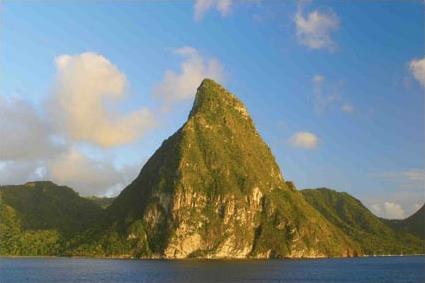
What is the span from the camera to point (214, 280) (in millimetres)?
142250

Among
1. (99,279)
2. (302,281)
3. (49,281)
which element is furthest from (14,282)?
(302,281)

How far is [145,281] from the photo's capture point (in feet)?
461

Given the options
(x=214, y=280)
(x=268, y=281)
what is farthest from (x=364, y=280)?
(x=214, y=280)

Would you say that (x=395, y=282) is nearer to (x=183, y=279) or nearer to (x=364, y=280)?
(x=364, y=280)

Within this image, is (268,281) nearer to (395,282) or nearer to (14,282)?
(395,282)

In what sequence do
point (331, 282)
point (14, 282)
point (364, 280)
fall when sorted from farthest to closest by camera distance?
point (364, 280) < point (331, 282) < point (14, 282)

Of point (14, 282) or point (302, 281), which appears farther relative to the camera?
point (302, 281)

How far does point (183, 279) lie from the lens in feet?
479

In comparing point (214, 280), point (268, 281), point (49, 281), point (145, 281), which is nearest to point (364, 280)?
point (268, 281)

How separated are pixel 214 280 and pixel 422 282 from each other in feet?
158

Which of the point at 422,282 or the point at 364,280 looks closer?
the point at 422,282

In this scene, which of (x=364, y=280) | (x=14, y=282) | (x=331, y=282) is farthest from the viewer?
(x=364, y=280)

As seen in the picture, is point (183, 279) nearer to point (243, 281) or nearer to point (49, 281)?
point (243, 281)

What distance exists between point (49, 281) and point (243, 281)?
44.3 m
